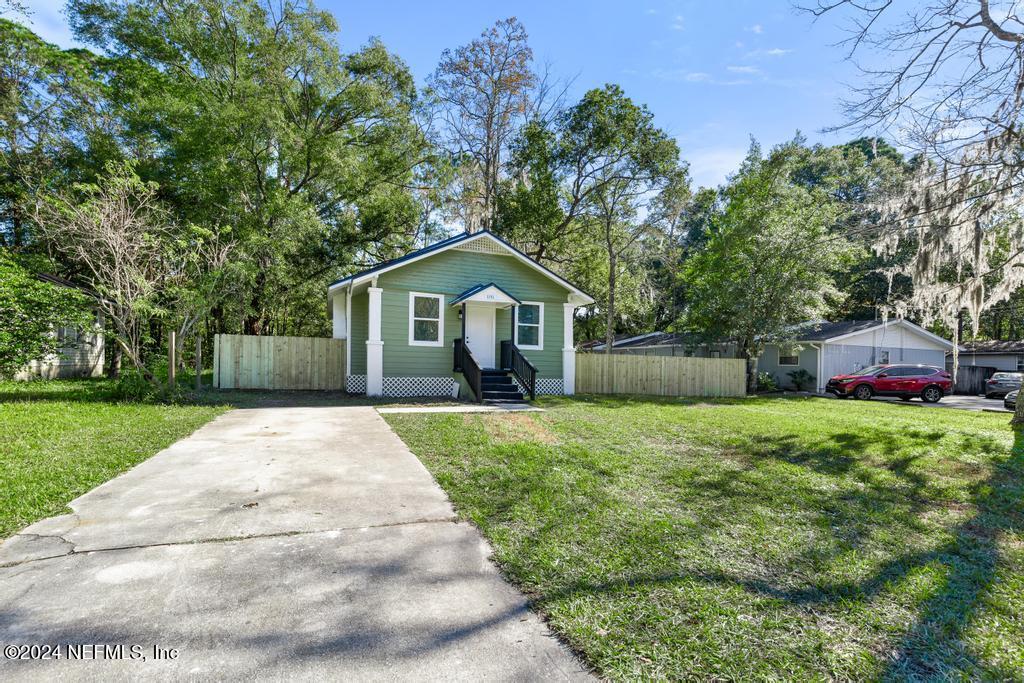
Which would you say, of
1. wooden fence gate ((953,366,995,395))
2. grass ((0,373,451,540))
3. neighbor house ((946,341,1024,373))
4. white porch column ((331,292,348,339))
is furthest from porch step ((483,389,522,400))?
wooden fence gate ((953,366,995,395))

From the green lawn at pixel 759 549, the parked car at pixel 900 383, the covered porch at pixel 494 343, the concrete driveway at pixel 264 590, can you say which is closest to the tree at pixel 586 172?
the covered porch at pixel 494 343

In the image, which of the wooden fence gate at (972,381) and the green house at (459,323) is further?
the wooden fence gate at (972,381)

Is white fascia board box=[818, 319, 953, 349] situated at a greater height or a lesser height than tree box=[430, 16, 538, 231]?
lesser

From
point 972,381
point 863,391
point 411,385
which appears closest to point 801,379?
point 863,391

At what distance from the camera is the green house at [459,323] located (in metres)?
13.5

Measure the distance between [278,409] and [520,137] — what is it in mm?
16822

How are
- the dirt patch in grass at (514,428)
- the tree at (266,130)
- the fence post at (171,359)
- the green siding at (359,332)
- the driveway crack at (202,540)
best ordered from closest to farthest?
the driveway crack at (202,540) < the dirt patch in grass at (514,428) < the fence post at (171,359) < the green siding at (359,332) < the tree at (266,130)

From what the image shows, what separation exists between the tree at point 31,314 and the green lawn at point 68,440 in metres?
0.99

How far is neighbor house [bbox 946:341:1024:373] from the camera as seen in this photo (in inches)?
1036

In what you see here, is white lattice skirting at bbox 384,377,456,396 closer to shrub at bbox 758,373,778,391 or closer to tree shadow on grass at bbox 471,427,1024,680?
tree shadow on grass at bbox 471,427,1024,680

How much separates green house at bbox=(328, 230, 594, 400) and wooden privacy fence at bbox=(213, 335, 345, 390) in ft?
2.25

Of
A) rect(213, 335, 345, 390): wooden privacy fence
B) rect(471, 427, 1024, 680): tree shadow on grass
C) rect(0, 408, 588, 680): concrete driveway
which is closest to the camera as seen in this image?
rect(0, 408, 588, 680): concrete driveway

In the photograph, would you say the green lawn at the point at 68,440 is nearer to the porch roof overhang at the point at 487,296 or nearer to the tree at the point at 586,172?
the porch roof overhang at the point at 487,296

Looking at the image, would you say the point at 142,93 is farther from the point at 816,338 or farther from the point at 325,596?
the point at 816,338
